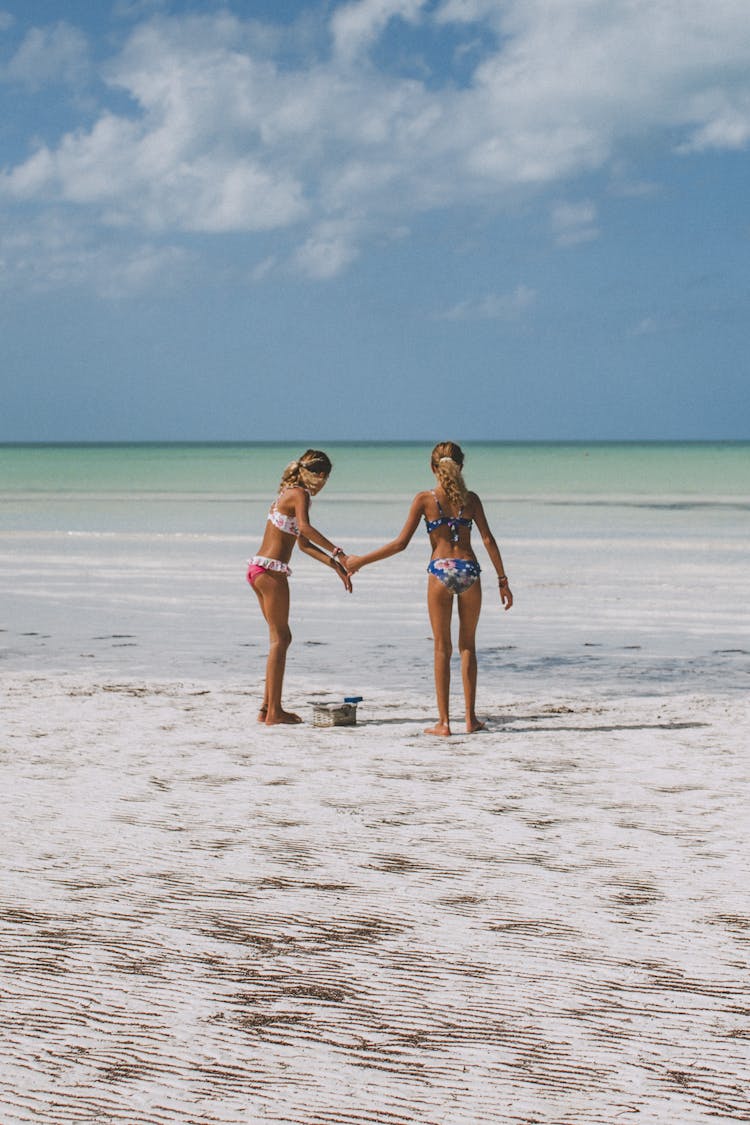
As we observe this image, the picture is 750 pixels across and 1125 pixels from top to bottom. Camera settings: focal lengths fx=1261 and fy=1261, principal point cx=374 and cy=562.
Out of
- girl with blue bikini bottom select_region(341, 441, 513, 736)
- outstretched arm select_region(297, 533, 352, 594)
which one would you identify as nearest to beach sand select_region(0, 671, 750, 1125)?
girl with blue bikini bottom select_region(341, 441, 513, 736)

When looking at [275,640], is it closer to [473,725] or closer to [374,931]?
[473,725]

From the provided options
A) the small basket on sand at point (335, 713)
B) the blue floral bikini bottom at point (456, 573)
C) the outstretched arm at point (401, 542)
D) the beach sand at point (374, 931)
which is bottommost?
the beach sand at point (374, 931)

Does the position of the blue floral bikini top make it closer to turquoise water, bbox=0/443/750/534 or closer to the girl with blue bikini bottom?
the girl with blue bikini bottom

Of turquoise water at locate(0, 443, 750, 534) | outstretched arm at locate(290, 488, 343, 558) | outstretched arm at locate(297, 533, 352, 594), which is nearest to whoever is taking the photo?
outstretched arm at locate(290, 488, 343, 558)

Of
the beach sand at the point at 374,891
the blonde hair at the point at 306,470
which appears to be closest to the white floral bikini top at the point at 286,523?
the blonde hair at the point at 306,470

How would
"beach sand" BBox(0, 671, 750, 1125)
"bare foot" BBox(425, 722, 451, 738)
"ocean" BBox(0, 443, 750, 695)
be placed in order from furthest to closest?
"ocean" BBox(0, 443, 750, 695)
"bare foot" BBox(425, 722, 451, 738)
"beach sand" BBox(0, 671, 750, 1125)

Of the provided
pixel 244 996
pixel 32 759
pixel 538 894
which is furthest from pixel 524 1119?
pixel 32 759

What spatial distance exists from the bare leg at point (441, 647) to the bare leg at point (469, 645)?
97 mm

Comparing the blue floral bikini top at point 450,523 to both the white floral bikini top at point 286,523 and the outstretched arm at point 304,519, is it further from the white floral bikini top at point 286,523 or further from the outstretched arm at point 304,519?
the white floral bikini top at point 286,523

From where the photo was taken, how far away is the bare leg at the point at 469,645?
823 centimetres

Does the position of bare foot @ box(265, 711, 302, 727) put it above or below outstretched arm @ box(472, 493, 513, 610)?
below

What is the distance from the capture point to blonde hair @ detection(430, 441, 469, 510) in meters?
8.22

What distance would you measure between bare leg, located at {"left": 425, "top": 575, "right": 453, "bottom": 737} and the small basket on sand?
0.53 metres

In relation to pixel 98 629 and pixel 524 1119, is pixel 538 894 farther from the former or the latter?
pixel 98 629
